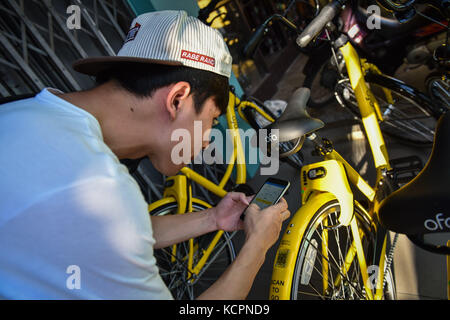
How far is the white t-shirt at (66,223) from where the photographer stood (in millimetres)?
640

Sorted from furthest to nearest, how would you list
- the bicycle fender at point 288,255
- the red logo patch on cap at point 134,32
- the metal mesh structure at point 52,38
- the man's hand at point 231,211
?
the metal mesh structure at point 52,38 < the man's hand at point 231,211 < the bicycle fender at point 288,255 < the red logo patch on cap at point 134,32

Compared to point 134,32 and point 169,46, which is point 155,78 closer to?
point 169,46

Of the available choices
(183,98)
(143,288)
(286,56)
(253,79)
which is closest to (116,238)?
(143,288)

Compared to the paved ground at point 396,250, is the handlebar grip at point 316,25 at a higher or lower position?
higher

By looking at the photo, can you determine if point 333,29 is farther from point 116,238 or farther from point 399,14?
point 116,238

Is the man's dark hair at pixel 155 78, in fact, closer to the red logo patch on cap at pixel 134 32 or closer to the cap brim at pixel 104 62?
the cap brim at pixel 104 62

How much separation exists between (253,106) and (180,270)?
1466 mm

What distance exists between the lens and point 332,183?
4.67 ft

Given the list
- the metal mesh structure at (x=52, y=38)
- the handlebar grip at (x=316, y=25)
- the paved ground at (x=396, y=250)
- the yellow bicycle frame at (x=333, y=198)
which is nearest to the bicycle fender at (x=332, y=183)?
the yellow bicycle frame at (x=333, y=198)

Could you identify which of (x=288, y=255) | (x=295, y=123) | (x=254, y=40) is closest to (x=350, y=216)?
(x=288, y=255)

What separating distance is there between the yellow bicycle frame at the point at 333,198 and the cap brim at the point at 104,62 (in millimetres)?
876

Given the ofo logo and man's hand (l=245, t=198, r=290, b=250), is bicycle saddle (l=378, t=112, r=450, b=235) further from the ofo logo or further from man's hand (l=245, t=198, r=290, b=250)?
man's hand (l=245, t=198, r=290, b=250)

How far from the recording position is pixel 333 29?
1.83 meters

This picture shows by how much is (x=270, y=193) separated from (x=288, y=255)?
0.92 ft
